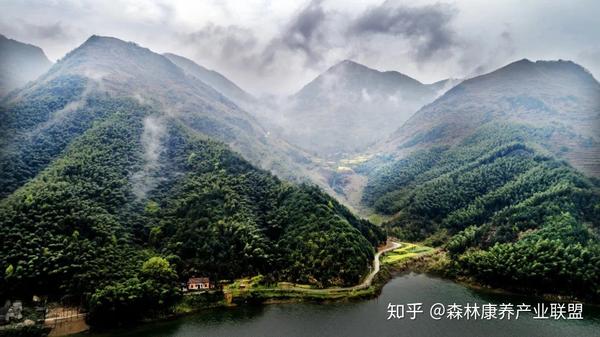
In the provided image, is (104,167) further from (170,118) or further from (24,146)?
(170,118)

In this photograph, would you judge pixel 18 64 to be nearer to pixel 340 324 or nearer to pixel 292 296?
pixel 292 296

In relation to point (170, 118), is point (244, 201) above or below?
below

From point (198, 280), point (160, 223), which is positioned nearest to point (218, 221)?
point (160, 223)

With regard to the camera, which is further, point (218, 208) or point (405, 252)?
point (405, 252)

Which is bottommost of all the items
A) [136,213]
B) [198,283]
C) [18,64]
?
[198,283]

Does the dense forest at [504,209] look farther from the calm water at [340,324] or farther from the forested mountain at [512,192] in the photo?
the calm water at [340,324]

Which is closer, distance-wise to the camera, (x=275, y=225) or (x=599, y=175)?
(x=275, y=225)

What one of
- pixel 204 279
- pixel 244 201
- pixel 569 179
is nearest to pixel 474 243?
pixel 569 179

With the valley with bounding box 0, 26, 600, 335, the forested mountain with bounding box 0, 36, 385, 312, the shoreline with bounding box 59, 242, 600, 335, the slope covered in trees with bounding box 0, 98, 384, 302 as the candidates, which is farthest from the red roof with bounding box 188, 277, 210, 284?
the shoreline with bounding box 59, 242, 600, 335
